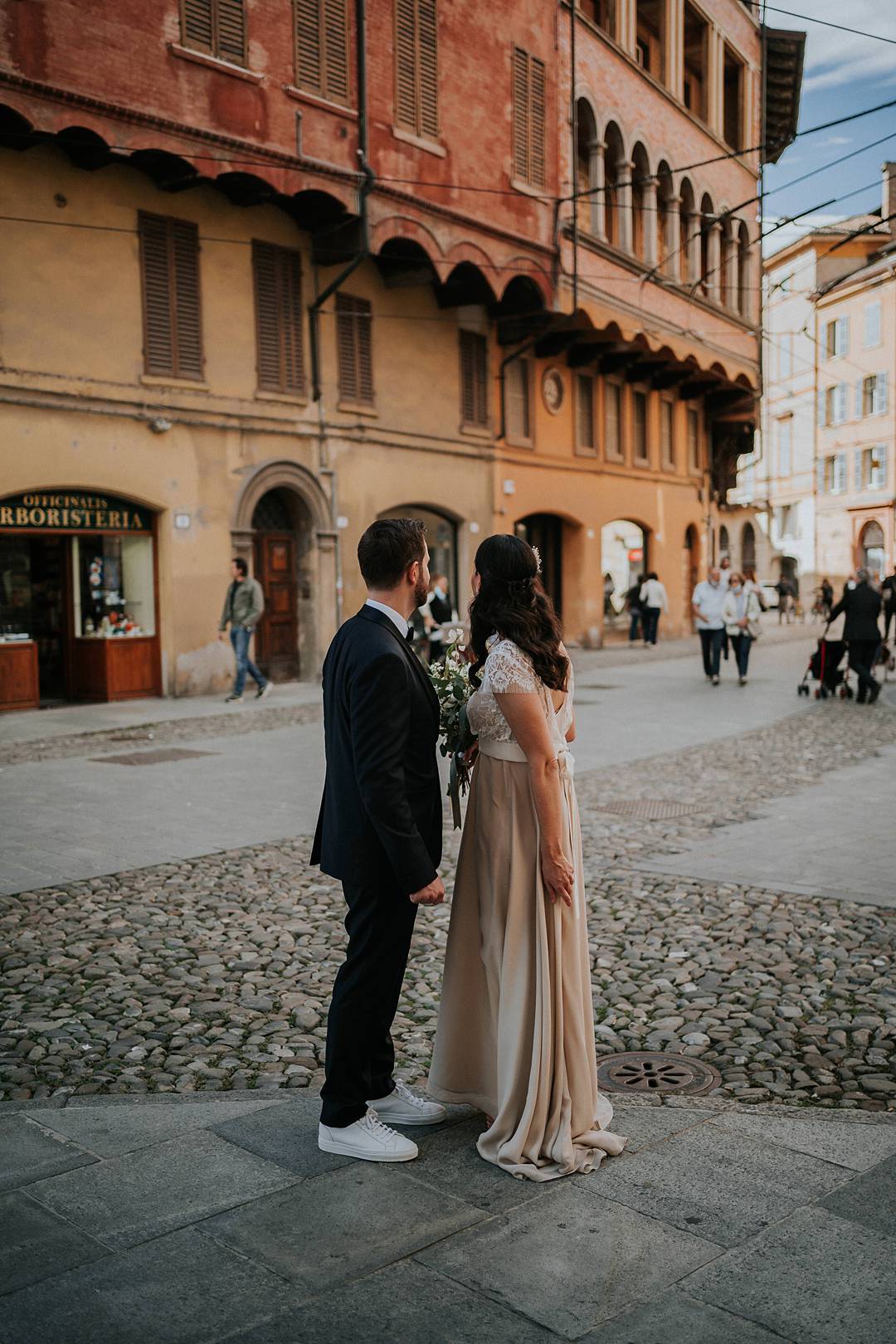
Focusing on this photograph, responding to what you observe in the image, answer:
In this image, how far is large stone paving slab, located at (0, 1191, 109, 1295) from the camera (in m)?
2.90

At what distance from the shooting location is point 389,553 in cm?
354

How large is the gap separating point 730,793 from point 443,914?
4223 mm

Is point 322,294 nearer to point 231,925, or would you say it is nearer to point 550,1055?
point 231,925

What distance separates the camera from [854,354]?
5169cm

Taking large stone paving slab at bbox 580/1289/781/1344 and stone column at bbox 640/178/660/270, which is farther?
stone column at bbox 640/178/660/270

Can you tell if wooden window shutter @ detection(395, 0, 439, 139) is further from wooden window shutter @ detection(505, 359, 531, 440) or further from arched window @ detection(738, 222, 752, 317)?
arched window @ detection(738, 222, 752, 317)

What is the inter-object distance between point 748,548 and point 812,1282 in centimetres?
5784

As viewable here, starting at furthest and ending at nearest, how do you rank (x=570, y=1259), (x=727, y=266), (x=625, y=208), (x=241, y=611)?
(x=727, y=266)
(x=625, y=208)
(x=241, y=611)
(x=570, y=1259)

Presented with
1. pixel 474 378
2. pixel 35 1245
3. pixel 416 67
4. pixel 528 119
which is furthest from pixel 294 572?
pixel 35 1245

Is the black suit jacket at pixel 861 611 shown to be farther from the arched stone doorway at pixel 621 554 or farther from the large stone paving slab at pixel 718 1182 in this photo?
the arched stone doorway at pixel 621 554

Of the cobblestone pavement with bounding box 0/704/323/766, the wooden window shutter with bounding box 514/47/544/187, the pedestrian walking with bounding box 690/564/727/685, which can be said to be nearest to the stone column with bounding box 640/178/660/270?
the wooden window shutter with bounding box 514/47/544/187

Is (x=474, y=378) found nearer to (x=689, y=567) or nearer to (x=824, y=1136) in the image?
(x=689, y=567)

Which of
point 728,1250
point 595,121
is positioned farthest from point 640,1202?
point 595,121

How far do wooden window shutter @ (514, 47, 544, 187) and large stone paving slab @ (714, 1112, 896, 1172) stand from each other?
70.4ft
